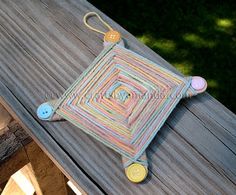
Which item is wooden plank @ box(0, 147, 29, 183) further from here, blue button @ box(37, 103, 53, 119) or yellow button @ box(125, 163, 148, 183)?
yellow button @ box(125, 163, 148, 183)

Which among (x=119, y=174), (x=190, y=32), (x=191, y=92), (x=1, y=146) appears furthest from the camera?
(x=190, y=32)

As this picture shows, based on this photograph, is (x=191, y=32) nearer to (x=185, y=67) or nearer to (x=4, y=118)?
(x=185, y=67)

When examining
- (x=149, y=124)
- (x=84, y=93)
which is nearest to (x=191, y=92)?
(x=149, y=124)

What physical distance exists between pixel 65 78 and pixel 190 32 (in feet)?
5.63

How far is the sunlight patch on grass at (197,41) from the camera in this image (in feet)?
9.43

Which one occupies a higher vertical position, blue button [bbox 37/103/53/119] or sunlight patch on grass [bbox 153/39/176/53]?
sunlight patch on grass [bbox 153/39/176/53]

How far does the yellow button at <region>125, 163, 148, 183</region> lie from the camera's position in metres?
1.21

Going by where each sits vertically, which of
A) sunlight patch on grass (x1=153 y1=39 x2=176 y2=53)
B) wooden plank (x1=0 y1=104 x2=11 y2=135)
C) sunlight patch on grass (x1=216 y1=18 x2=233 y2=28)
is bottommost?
wooden plank (x1=0 y1=104 x2=11 y2=135)

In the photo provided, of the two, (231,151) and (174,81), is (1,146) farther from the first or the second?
(231,151)

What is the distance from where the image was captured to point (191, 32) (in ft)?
9.65

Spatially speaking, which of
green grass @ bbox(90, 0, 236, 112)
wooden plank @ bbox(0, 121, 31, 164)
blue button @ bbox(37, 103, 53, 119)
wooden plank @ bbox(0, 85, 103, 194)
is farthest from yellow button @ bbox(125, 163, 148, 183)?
green grass @ bbox(90, 0, 236, 112)

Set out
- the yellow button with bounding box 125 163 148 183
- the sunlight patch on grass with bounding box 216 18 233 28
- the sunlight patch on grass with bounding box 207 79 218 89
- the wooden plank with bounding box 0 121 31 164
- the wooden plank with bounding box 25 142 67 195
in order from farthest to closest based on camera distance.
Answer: the sunlight patch on grass with bounding box 216 18 233 28, the sunlight patch on grass with bounding box 207 79 218 89, the wooden plank with bounding box 25 142 67 195, the wooden plank with bounding box 0 121 31 164, the yellow button with bounding box 125 163 148 183

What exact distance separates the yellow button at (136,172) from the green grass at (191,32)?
155cm

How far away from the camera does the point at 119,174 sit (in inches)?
49.0
